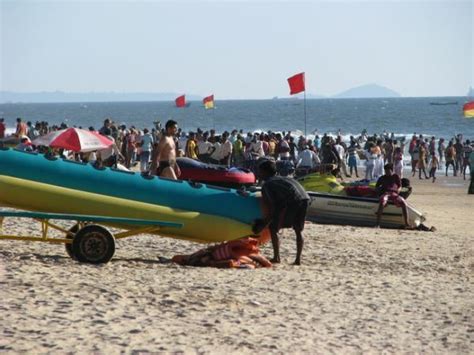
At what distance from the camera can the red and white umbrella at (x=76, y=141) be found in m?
16.7

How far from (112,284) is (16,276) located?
91cm

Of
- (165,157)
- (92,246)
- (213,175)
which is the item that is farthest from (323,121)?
(92,246)

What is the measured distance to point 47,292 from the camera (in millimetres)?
8445

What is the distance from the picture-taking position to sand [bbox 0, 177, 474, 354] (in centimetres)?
741

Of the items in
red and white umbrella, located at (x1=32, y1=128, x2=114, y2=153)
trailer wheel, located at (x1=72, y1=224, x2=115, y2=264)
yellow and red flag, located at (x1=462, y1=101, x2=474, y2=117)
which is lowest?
trailer wheel, located at (x1=72, y1=224, x2=115, y2=264)

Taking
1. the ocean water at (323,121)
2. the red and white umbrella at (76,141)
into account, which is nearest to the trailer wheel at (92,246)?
the red and white umbrella at (76,141)

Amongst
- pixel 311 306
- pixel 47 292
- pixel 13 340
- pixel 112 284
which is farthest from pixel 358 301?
pixel 13 340

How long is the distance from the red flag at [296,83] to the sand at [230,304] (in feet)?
41.4

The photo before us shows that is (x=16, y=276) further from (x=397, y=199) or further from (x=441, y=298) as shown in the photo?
(x=397, y=199)

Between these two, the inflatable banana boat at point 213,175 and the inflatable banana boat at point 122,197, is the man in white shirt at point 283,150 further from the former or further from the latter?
the inflatable banana boat at point 122,197

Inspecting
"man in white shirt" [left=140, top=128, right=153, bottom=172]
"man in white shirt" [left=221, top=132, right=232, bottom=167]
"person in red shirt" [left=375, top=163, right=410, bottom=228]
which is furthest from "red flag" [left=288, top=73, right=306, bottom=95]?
"person in red shirt" [left=375, top=163, right=410, bottom=228]

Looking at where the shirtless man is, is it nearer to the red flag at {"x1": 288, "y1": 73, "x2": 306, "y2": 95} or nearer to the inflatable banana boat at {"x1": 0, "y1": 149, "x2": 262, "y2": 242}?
the inflatable banana boat at {"x1": 0, "y1": 149, "x2": 262, "y2": 242}

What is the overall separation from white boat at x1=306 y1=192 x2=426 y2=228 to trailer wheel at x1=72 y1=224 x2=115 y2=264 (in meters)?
6.12

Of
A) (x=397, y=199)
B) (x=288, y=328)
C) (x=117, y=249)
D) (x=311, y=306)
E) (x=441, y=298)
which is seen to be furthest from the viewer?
(x=397, y=199)
